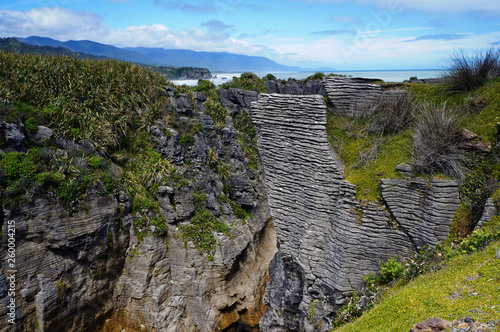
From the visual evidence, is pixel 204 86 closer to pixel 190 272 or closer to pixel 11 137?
pixel 11 137

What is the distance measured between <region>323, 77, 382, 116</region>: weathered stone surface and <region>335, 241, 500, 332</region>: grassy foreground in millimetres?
8385

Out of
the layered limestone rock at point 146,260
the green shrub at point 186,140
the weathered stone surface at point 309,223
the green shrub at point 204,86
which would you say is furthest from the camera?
the green shrub at point 204,86

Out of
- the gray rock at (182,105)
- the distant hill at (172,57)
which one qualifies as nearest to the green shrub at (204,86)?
the gray rock at (182,105)

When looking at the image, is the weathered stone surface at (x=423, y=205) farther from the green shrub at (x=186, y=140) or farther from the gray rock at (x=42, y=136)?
the gray rock at (x=42, y=136)

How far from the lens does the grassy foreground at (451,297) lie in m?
4.49

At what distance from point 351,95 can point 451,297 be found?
1029cm

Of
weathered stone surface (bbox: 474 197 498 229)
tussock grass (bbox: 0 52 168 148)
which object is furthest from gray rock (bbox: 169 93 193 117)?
weathered stone surface (bbox: 474 197 498 229)

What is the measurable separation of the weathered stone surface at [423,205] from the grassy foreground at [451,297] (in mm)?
2278

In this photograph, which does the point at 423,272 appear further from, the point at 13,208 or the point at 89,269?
the point at 13,208

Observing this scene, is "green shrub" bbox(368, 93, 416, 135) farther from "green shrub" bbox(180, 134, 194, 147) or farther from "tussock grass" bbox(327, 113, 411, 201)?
"green shrub" bbox(180, 134, 194, 147)

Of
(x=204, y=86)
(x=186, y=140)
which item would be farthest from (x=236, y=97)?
(x=186, y=140)

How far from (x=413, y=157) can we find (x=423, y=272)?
4.15 m

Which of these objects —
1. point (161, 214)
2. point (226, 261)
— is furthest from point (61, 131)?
point (226, 261)

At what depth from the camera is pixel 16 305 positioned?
359 inches
